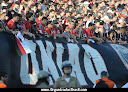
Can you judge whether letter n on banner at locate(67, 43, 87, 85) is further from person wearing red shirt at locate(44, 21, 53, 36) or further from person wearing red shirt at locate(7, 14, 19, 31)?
person wearing red shirt at locate(7, 14, 19, 31)

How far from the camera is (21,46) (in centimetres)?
739

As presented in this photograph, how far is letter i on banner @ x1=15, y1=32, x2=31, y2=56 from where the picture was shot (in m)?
7.33

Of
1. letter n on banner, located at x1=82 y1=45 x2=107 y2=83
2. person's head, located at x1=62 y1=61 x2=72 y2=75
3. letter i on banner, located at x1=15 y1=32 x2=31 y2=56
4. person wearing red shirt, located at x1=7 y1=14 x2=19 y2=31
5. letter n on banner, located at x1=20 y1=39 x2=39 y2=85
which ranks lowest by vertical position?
letter n on banner, located at x1=82 y1=45 x2=107 y2=83

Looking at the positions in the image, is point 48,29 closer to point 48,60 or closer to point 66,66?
point 48,60

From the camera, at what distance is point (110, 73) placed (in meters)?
9.45

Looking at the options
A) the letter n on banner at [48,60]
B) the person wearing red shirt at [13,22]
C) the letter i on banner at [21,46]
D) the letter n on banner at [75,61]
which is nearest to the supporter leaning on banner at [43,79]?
the letter i on banner at [21,46]

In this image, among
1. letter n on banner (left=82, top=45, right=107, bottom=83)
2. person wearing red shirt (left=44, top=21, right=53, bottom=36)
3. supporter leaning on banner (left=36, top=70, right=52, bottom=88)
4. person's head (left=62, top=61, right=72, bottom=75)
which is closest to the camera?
supporter leaning on banner (left=36, top=70, right=52, bottom=88)

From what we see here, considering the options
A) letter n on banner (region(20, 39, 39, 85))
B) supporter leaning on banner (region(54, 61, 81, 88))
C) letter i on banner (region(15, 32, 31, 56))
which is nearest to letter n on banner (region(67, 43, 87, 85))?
letter n on banner (region(20, 39, 39, 85))

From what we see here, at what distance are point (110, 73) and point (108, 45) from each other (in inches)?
51.9

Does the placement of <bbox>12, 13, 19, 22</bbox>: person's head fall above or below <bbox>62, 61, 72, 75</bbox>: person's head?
above

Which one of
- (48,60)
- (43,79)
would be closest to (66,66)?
(43,79)

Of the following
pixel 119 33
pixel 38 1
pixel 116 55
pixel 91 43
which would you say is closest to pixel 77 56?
pixel 91 43

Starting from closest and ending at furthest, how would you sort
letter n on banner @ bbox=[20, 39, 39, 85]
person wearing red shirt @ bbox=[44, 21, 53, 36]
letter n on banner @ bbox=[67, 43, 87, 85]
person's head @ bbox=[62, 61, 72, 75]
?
person's head @ bbox=[62, 61, 72, 75], letter n on banner @ bbox=[20, 39, 39, 85], letter n on banner @ bbox=[67, 43, 87, 85], person wearing red shirt @ bbox=[44, 21, 53, 36]

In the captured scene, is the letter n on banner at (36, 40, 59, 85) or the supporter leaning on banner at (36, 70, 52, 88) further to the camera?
the letter n on banner at (36, 40, 59, 85)
